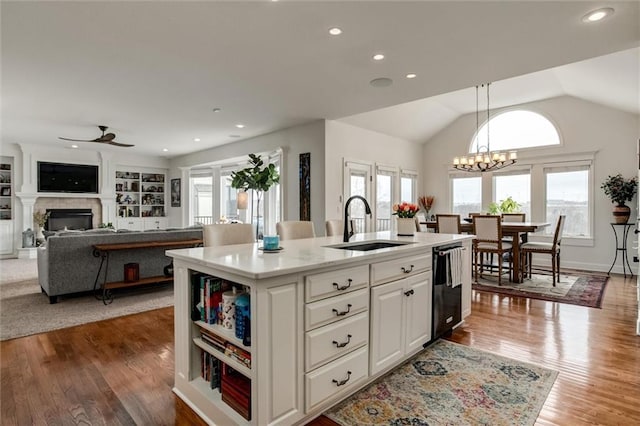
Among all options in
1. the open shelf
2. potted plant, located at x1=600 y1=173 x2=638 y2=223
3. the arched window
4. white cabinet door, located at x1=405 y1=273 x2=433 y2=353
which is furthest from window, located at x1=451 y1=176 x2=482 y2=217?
the open shelf

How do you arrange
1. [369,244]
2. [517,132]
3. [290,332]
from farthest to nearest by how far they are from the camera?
[517,132]
[369,244]
[290,332]

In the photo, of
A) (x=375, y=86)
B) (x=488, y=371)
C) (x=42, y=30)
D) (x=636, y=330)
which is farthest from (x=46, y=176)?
(x=636, y=330)

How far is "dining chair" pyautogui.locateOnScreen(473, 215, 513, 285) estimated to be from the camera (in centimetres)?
502

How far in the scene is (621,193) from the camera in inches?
221

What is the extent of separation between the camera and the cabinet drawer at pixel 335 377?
1.78 m

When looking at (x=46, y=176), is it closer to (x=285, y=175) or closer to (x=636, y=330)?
(x=285, y=175)

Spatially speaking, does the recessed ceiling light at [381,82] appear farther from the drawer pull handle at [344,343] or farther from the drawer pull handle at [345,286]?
the drawer pull handle at [344,343]

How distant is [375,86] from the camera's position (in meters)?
4.12

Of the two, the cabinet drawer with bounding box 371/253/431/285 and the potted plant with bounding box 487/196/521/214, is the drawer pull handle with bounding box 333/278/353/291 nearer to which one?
the cabinet drawer with bounding box 371/253/431/285

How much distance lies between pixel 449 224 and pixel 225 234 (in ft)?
13.1

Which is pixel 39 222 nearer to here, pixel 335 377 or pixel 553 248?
pixel 335 377

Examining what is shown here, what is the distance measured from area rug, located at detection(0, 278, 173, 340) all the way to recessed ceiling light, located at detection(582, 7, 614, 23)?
4.92 m

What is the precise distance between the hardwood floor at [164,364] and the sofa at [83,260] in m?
1.05

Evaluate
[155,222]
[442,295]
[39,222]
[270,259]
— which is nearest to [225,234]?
[270,259]
